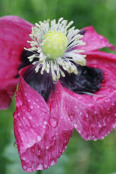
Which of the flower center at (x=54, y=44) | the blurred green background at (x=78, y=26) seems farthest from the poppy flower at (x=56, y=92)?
the blurred green background at (x=78, y=26)

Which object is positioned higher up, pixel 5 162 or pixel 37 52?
pixel 37 52

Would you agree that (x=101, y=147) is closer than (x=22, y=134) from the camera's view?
No

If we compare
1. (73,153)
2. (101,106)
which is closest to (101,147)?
(73,153)

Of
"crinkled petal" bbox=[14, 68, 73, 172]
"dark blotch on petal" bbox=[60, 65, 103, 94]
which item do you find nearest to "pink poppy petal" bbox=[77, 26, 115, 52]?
"dark blotch on petal" bbox=[60, 65, 103, 94]

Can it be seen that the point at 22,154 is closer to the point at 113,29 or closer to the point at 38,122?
the point at 38,122

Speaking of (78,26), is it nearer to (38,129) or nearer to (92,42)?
(92,42)

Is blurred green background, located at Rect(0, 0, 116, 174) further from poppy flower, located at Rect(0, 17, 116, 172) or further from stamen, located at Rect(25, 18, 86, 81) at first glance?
stamen, located at Rect(25, 18, 86, 81)
